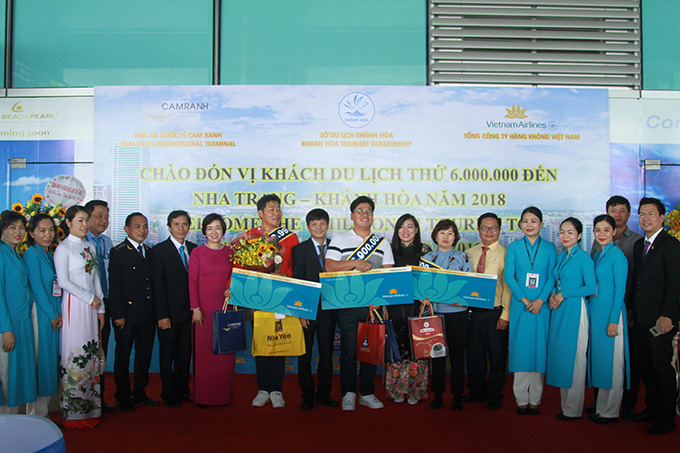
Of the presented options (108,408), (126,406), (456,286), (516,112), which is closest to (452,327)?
(456,286)

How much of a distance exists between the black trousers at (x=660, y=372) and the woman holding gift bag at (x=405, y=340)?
1.62 meters

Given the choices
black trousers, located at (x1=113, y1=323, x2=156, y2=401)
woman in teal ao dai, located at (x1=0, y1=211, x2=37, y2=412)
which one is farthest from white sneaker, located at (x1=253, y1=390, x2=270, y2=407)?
woman in teal ao dai, located at (x1=0, y1=211, x2=37, y2=412)

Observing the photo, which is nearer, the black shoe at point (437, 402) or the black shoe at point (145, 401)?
the black shoe at point (437, 402)

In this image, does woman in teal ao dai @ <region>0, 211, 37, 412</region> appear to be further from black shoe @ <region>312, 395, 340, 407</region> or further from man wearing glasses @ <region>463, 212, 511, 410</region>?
man wearing glasses @ <region>463, 212, 511, 410</region>

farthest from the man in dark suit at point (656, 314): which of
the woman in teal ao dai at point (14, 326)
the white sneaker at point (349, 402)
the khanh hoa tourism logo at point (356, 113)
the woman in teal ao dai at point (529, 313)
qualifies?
the woman in teal ao dai at point (14, 326)

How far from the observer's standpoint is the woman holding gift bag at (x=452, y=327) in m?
3.87

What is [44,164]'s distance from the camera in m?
5.27

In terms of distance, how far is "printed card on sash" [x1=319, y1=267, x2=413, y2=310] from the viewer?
3742 millimetres

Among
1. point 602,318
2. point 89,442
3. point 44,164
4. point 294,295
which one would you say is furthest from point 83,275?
point 602,318

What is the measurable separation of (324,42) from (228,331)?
351 centimetres

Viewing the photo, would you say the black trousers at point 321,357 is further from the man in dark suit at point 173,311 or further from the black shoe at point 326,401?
the man in dark suit at point 173,311

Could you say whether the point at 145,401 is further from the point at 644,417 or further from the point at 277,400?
the point at 644,417

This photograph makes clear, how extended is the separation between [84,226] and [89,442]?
1506mm

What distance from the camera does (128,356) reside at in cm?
396
